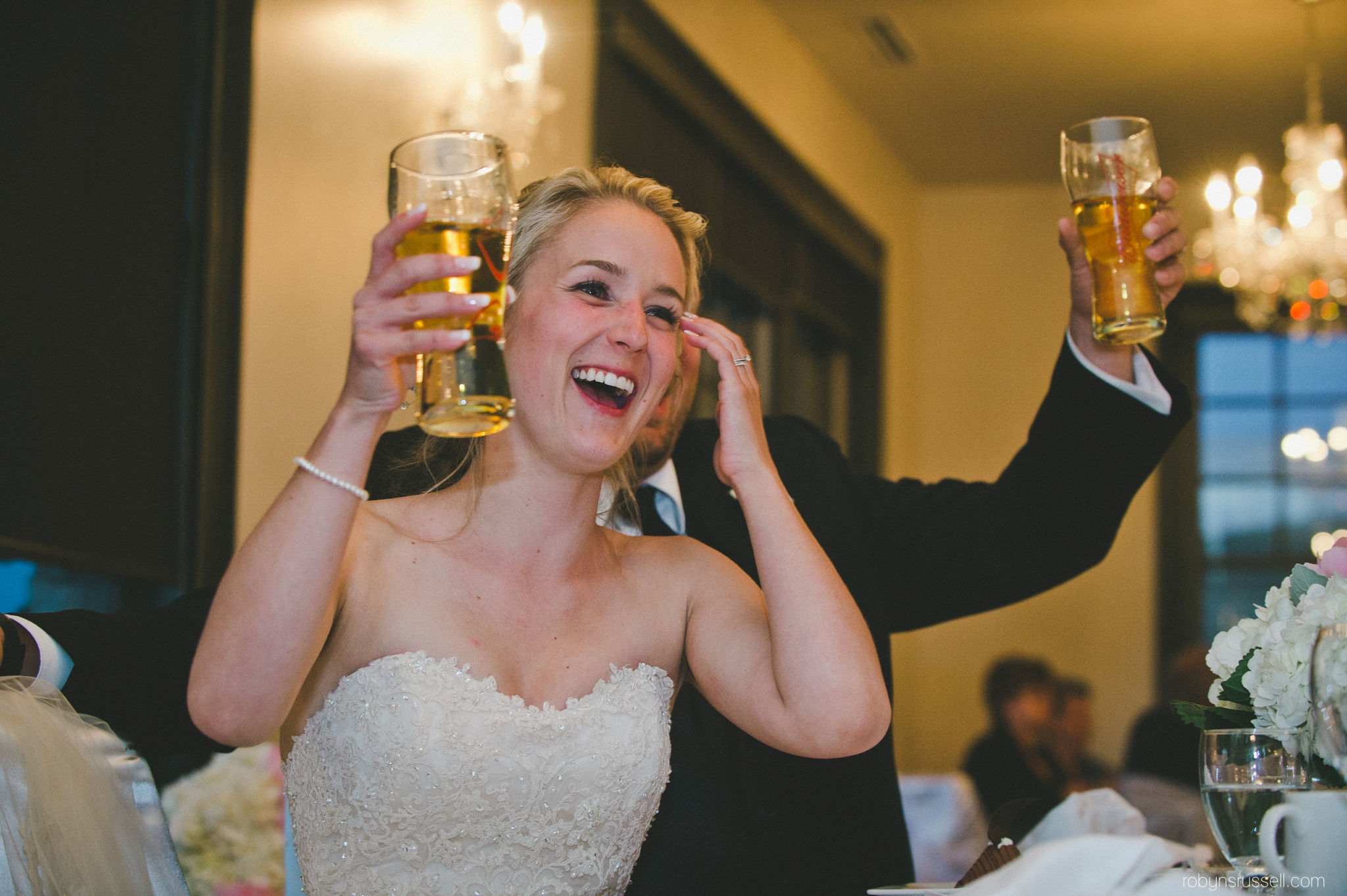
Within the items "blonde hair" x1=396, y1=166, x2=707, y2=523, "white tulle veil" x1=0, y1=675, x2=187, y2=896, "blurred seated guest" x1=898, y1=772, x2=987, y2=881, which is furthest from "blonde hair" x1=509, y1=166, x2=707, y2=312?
"blurred seated guest" x1=898, y1=772, x2=987, y2=881

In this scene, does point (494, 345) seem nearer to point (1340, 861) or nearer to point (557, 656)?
point (557, 656)

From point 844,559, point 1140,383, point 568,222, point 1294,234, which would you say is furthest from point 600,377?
point 1294,234

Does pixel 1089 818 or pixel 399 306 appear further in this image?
pixel 1089 818

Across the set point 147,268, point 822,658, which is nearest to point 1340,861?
point 822,658

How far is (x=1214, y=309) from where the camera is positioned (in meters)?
7.24

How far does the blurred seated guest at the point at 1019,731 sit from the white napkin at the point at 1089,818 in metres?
3.09

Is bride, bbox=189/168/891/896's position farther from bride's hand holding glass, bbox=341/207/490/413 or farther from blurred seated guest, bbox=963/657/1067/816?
blurred seated guest, bbox=963/657/1067/816

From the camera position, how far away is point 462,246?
3.76ft

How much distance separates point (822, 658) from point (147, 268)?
5.70 feet

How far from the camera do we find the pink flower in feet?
4.12

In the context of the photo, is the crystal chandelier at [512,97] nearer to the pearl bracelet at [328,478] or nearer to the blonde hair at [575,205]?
the blonde hair at [575,205]

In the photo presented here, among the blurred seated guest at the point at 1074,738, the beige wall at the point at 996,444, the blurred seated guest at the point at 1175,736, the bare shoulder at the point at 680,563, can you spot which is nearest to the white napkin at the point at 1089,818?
the bare shoulder at the point at 680,563

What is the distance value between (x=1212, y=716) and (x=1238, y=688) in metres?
0.07

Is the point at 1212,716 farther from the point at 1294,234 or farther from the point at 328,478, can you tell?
the point at 1294,234
